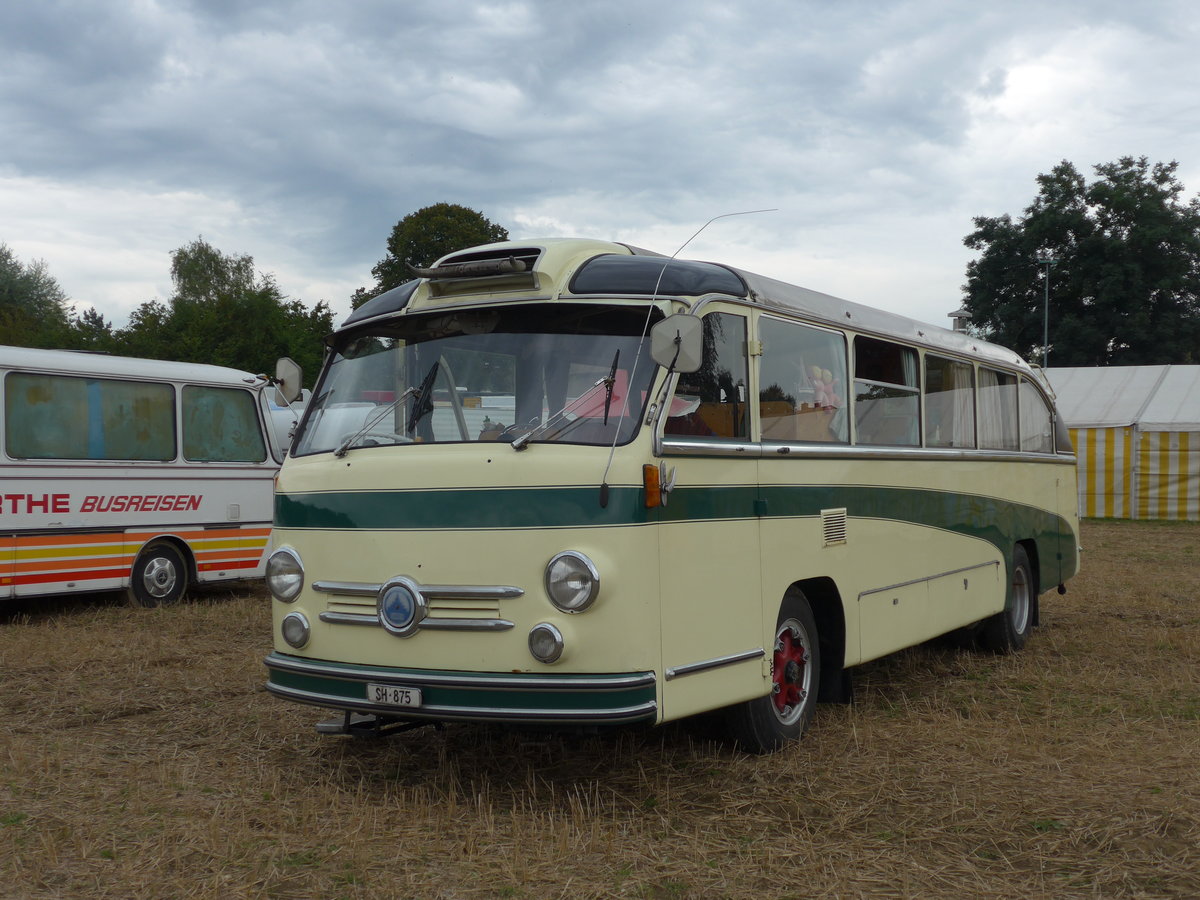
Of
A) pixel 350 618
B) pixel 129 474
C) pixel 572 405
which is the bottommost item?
pixel 350 618

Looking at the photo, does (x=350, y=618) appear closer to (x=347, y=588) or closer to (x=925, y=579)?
(x=347, y=588)

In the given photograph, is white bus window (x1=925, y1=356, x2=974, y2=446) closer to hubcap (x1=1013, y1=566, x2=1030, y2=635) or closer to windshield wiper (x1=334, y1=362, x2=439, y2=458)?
hubcap (x1=1013, y1=566, x2=1030, y2=635)

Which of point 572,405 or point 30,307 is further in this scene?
point 30,307

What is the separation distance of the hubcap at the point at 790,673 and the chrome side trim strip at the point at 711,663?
49cm

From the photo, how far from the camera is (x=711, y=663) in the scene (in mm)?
5578

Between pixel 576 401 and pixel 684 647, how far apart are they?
1.19 m

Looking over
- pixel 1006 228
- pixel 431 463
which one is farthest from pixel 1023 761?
pixel 1006 228

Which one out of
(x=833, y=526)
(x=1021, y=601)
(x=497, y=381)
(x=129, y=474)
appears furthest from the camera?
(x=129, y=474)

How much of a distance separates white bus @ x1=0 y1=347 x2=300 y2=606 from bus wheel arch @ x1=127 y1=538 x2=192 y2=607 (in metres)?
0.01

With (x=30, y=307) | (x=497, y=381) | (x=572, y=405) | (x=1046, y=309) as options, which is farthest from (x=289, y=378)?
(x=30, y=307)

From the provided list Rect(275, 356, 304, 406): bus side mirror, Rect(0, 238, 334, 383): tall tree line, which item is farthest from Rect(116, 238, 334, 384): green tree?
Rect(275, 356, 304, 406): bus side mirror

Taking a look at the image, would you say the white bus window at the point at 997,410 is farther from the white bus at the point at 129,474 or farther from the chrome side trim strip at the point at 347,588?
the white bus at the point at 129,474

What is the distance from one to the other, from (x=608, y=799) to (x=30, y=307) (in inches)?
2655

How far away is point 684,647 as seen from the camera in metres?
5.42
